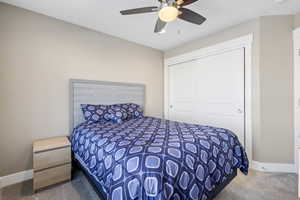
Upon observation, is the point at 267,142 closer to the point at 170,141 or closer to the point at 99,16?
the point at 170,141

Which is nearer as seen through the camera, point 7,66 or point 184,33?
point 7,66

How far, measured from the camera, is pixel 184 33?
3086mm

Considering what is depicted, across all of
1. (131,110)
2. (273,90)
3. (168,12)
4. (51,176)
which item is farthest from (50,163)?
(273,90)

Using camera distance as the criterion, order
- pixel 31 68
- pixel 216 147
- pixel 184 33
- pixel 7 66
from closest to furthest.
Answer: pixel 216 147
pixel 7 66
pixel 31 68
pixel 184 33

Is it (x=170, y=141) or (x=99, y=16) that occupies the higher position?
(x=99, y=16)

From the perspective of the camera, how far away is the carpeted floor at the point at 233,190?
1.77 metres

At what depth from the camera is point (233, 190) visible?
6.14 feet

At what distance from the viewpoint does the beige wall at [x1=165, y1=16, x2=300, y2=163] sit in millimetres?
2373

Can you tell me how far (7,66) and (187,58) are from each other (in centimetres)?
335

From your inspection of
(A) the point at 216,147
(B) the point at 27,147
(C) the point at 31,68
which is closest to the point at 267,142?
(A) the point at 216,147

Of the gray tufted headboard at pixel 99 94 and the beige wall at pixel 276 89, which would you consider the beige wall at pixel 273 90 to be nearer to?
the beige wall at pixel 276 89

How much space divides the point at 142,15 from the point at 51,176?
9.10ft

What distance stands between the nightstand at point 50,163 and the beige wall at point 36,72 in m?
0.32

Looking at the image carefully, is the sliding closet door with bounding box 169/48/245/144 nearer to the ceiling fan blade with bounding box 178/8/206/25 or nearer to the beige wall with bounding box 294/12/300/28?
the beige wall with bounding box 294/12/300/28
